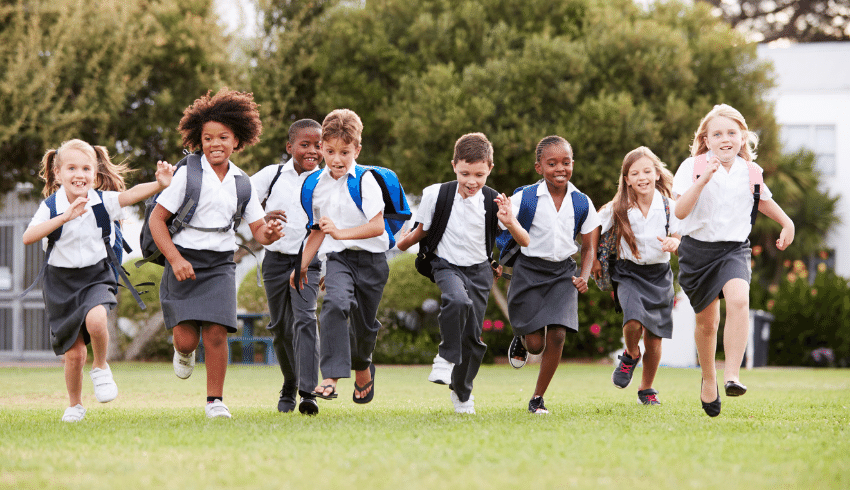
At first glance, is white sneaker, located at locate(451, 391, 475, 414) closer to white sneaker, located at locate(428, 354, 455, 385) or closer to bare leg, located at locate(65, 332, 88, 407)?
white sneaker, located at locate(428, 354, 455, 385)

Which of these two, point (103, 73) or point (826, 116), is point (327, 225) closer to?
point (103, 73)

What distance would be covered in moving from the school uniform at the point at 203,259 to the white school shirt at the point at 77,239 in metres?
0.47

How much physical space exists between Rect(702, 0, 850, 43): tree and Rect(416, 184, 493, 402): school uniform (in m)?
25.0

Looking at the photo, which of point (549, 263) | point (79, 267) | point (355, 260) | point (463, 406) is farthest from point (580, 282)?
point (79, 267)

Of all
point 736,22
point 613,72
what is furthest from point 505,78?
point 736,22

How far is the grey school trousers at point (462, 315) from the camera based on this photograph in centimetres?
590

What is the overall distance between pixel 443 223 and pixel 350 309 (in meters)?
0.86

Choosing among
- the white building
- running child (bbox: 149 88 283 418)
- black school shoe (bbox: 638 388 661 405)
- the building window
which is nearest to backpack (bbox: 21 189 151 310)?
running child (bbox: 149 88 283 418)

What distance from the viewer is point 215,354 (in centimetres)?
586

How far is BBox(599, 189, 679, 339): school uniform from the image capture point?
6965mm

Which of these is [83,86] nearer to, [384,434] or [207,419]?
[207,419]

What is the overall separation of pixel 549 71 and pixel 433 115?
71.5 inches

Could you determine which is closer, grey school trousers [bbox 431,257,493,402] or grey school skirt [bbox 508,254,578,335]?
grey school trousers [bbox 431,257,493,402]

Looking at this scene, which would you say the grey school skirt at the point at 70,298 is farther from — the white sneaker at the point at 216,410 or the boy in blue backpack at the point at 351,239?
the boy in blue backpack at the point at 351,239
